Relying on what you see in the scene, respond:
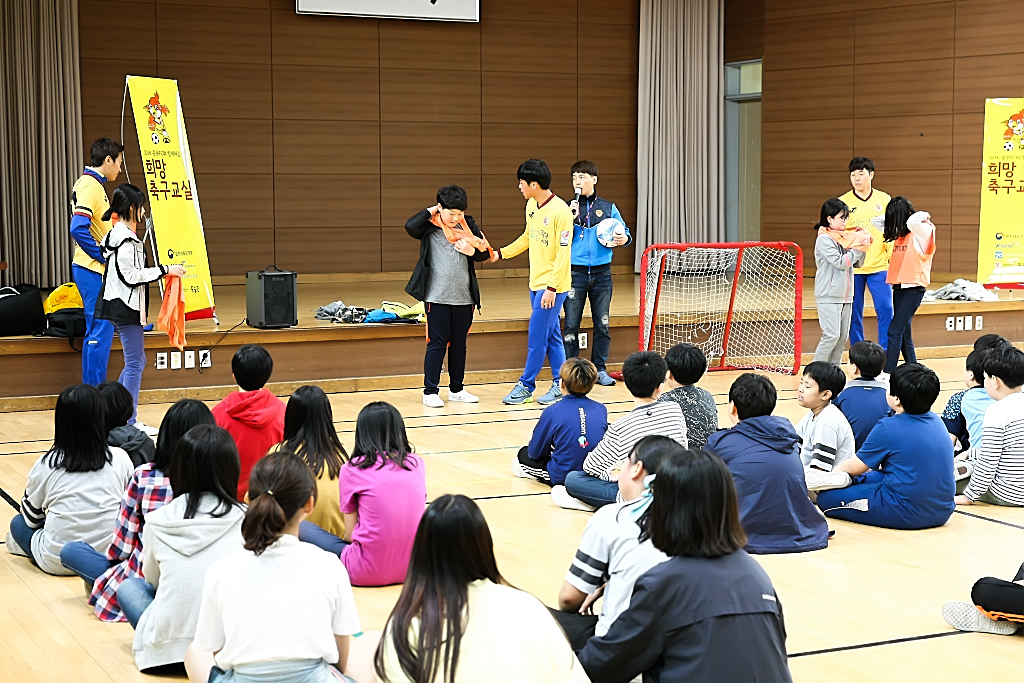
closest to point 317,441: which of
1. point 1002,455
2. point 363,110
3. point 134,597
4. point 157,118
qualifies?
point 134,597

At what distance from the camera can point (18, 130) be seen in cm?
1116

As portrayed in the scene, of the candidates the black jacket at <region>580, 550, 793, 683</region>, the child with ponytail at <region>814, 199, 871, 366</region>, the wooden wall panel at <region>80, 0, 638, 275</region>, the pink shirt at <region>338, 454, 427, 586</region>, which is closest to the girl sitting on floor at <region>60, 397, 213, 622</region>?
the pink shirt at <region>338, 454, 427, 586</region>

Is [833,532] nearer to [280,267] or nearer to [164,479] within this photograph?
[164,479]

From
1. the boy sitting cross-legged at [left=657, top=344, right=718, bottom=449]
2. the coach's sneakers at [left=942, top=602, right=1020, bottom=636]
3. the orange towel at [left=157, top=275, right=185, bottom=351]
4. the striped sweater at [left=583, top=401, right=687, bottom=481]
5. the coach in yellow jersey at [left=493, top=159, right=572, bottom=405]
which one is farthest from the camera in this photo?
the coach in yellow jersey at [left=493, top=159, right=572, bottom=405]

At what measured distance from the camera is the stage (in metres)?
8.02

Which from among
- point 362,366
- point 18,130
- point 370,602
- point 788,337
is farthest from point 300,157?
point 370,602

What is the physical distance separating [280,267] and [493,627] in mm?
11025

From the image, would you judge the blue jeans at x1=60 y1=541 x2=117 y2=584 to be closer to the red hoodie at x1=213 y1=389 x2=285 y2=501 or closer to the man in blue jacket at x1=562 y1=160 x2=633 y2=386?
the red hoodie at x1=213 y1=389 x2=285 y2=501

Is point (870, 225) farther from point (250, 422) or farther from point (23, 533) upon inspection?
point (23, 533)

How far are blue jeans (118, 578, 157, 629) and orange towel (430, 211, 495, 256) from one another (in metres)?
4.48

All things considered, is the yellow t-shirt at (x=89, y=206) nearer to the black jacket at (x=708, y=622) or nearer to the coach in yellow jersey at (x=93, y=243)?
the coach in yellow jersey at (x=93, y=243)

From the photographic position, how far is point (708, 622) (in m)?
2.42

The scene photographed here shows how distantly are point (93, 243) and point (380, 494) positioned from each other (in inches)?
147

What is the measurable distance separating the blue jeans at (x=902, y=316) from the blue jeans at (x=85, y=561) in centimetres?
614
